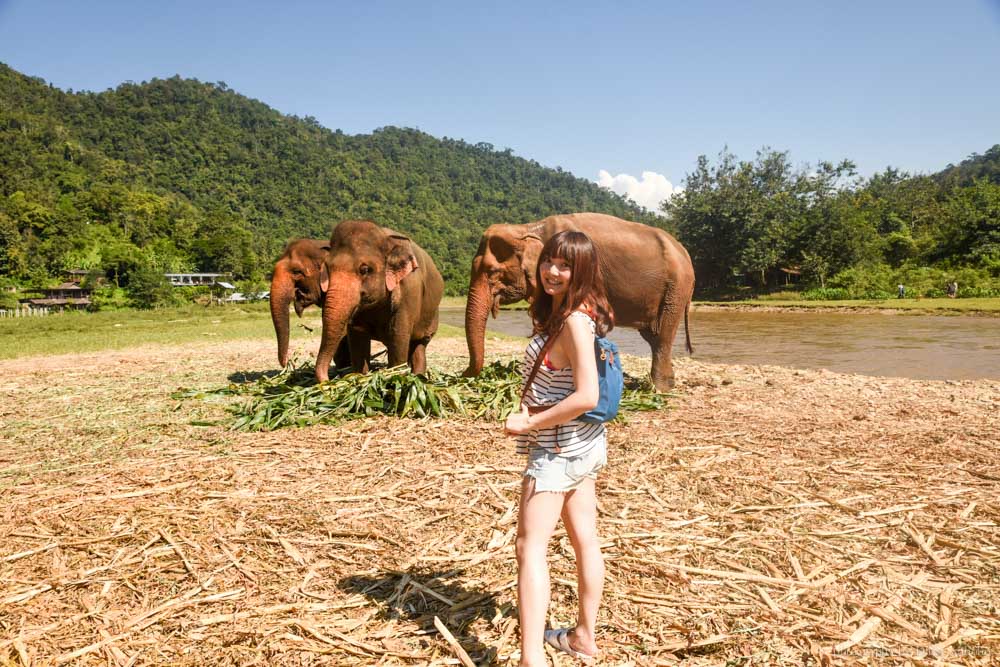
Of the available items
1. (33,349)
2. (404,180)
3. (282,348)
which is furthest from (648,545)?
(404,180)

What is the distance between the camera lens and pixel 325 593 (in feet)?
10.1

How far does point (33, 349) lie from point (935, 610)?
20.0 metres

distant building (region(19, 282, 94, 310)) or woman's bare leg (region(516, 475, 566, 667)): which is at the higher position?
distant building (region(19, 282, 94, 310))

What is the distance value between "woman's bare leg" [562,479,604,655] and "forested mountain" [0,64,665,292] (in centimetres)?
6768

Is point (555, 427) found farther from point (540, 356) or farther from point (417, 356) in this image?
point (417, 356)

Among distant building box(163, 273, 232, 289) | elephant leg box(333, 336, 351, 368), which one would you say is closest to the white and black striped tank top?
elephant leg box(333, 336, 351, 368)

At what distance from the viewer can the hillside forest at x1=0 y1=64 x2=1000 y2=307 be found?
156 ft

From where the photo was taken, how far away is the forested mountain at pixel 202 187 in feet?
246

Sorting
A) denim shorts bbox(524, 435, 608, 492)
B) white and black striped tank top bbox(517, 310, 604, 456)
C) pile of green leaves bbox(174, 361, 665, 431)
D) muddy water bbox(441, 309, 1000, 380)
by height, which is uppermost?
white and black striped tank top bbox(517, 310, 604, 456)

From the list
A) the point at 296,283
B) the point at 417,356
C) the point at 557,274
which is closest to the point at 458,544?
the point at 557,274

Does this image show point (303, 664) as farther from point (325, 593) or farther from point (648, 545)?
point (648, 545)

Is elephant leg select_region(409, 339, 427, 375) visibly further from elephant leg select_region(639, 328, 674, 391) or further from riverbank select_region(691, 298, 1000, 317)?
riverbank select_region(691, 298, 1000, 317)

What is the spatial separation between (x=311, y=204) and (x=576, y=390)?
438 ft

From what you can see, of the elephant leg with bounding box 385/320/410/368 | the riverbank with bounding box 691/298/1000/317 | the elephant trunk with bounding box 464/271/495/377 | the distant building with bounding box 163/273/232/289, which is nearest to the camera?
the elephant trunk with bounding box 464/271/495/377
